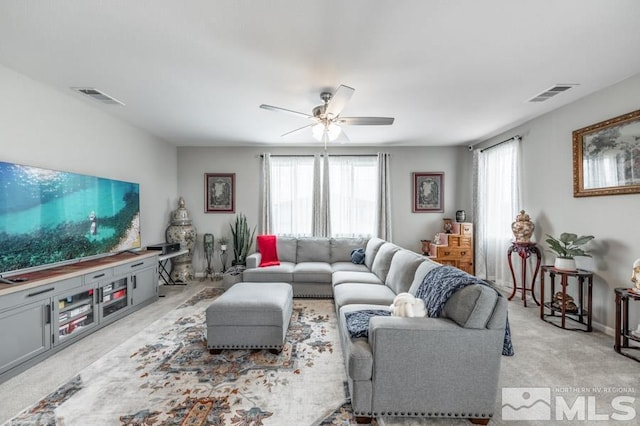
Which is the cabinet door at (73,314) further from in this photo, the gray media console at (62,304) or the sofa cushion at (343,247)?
the sofa cushion at (343,247)

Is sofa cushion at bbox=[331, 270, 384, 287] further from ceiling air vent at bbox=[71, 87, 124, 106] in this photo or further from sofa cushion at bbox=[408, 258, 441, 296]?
ceiling air vent at bbox=[71, 87, 124, 106]

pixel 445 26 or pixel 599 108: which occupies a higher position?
pixel 445 26

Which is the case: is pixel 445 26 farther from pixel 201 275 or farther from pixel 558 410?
pixel 201 275

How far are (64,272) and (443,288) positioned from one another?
11.2 ft

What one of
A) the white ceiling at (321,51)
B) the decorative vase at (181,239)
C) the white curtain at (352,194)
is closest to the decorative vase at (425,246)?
the white curtain at (352,194)

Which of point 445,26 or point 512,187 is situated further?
point 512,187

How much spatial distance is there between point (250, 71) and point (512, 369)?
348cm

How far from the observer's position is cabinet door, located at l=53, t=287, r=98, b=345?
255 centimetres

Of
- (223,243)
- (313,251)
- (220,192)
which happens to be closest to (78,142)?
(220,192)

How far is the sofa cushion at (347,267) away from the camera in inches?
168

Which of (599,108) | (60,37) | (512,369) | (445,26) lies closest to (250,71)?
(60,37)

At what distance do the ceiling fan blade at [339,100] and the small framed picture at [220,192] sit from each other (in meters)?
3.38

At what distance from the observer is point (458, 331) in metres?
1.68

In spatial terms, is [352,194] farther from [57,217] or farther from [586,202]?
[57,217]
